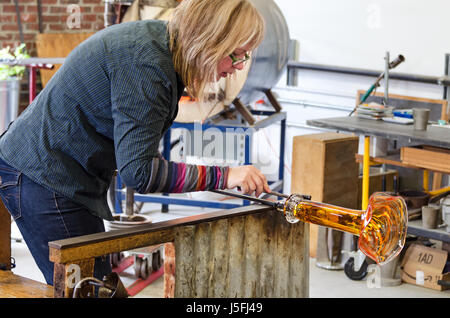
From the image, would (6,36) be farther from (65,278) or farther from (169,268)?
(65,278)

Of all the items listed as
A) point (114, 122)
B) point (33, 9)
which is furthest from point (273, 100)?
point (114, 122)

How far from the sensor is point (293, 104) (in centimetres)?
573

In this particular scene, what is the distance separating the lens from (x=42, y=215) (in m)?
1.98

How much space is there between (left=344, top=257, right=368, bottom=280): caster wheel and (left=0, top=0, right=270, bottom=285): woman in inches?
87.4

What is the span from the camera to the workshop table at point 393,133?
3.61 meters

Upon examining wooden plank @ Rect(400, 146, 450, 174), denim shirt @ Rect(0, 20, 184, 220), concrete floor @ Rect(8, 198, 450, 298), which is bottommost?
concrete floor @ Rect(8, 198, 450, 298)

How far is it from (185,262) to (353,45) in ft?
12.1

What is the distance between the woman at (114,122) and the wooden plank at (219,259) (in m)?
0.23

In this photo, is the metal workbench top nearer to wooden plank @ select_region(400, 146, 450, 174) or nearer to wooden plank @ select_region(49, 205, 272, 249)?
wooden plank @ select_region(400, 146, 450, 174)

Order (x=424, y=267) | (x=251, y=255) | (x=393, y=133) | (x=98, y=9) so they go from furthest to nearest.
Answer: (x=98, y=9)
(x=424, y=267)
(x=393, y=133)
(x=251, y=255)

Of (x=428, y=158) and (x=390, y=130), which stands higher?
(x=390, y=130)

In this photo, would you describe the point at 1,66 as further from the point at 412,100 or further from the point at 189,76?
the point at 189,76

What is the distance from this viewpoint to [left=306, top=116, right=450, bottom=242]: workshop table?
3.61 m

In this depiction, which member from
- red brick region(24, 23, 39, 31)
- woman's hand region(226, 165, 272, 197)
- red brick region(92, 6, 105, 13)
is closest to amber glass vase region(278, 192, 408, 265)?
woman's hand region(226, 165, 272, 197)
